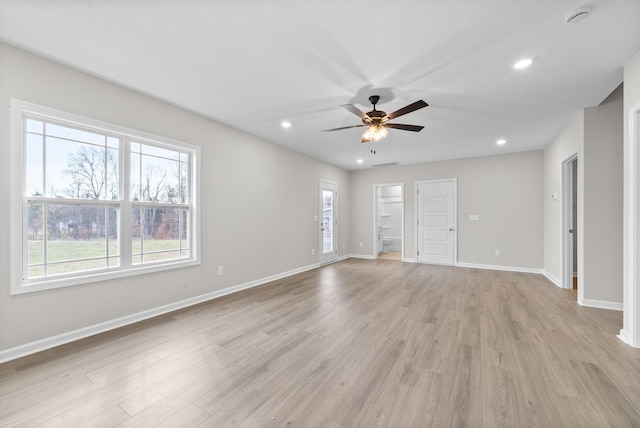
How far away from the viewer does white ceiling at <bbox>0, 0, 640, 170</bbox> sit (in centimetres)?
187

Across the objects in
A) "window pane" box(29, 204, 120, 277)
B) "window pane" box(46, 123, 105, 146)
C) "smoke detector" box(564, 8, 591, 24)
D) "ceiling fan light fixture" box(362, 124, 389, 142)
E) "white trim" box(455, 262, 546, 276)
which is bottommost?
Result: "white trim" box(455, 262, 546, 276)

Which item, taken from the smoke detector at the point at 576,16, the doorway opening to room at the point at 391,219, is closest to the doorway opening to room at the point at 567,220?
the smoke detector at the point at 576,16

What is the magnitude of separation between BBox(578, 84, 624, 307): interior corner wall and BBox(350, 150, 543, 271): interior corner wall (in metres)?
2.36

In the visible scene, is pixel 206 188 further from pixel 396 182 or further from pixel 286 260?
pixel 396 182

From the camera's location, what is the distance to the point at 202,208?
384cm

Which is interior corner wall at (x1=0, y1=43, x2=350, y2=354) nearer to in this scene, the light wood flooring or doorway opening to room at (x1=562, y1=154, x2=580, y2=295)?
the light wood flooring

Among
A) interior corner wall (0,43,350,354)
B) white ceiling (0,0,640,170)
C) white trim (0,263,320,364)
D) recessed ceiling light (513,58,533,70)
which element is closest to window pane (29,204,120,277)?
interior corner wall (0,43,350,354)

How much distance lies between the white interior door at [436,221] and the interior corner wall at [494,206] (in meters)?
0.14

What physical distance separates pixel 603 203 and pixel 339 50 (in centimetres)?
396

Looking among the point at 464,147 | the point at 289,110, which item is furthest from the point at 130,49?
the point at 464,147

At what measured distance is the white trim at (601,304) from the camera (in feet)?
11.1

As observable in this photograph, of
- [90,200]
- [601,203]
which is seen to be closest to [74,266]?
[90,200]

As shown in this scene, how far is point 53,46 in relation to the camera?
7.47 feet

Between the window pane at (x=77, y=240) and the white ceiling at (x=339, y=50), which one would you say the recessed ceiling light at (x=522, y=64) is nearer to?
the white ceiling at (x=339, y=50)
